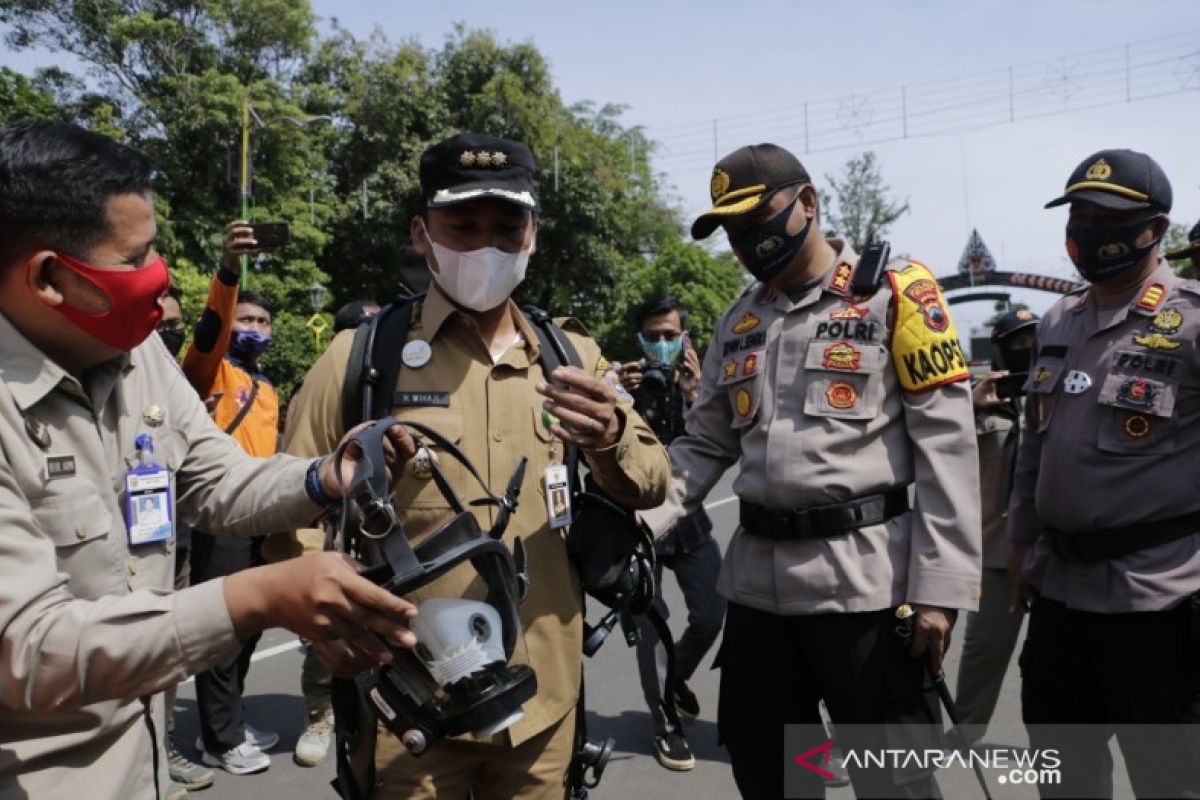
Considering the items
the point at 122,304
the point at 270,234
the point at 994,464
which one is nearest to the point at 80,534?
the point at 122,304

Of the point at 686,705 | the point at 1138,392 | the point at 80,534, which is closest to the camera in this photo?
the point at 80,534

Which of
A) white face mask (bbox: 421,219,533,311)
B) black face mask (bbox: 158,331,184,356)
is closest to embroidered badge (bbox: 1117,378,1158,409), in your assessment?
white face mask (bbox: 421,219,533,311)

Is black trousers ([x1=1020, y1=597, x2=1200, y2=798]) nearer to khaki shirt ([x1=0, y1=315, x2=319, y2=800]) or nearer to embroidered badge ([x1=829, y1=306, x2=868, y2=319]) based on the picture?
embroidered badge ([x1=829, y1=306, x2=868, y2=319])

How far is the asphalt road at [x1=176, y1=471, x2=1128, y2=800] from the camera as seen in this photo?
14.1 feet

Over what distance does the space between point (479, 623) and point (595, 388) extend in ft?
2.05

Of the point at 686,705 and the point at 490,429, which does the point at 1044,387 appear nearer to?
the point at 490,429

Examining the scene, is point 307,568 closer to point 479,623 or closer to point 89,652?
point 89,652

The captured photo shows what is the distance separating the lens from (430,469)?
2.25 metres

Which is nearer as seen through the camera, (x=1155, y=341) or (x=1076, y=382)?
(x=1155, y=341)

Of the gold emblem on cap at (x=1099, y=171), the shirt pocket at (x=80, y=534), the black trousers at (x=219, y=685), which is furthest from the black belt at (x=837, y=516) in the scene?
the black trousers at (x=219, y=685)

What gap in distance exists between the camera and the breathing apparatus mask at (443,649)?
5.69 ft

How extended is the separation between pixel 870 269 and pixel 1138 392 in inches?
36.4

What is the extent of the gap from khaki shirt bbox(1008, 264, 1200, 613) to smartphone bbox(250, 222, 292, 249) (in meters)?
3.33

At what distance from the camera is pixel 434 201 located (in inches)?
98.1
